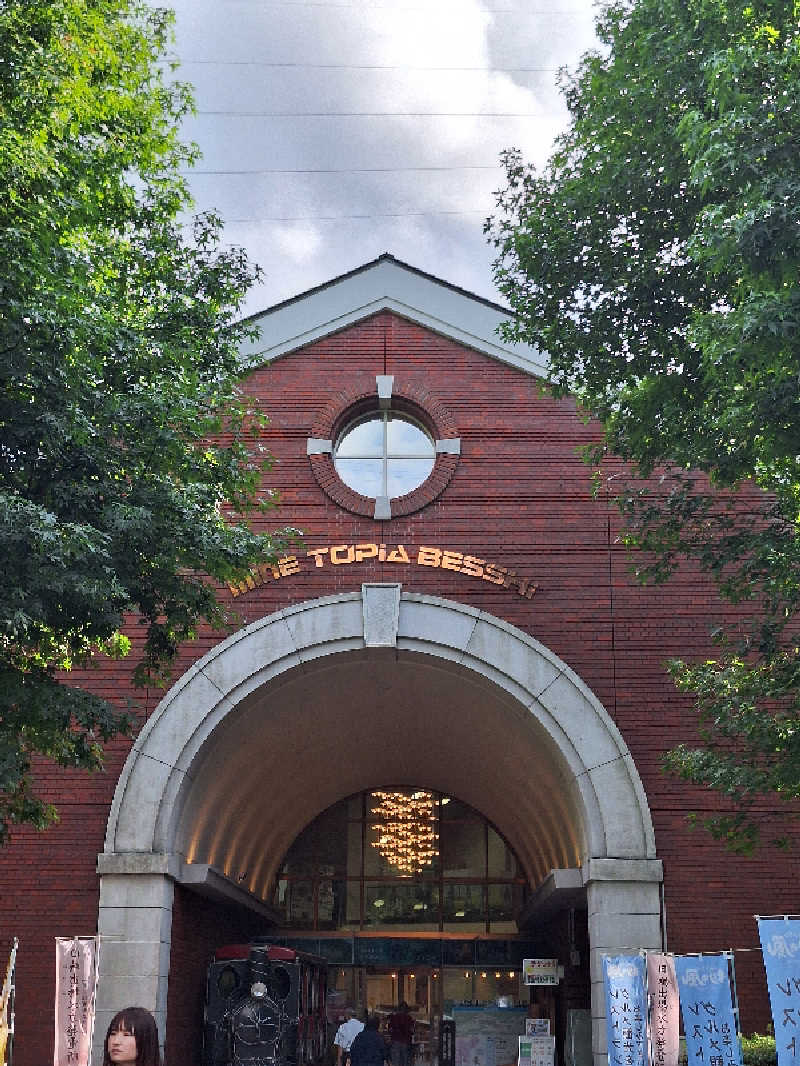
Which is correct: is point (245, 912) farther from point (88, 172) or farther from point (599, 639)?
point (88, 172)

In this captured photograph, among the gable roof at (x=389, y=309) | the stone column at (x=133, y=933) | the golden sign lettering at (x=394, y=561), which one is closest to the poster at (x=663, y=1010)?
the golden sign lettering at (x=394, y=561)

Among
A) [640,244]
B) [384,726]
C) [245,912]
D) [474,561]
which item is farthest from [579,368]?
[245,912]

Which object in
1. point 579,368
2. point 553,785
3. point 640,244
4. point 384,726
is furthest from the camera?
point 384,726

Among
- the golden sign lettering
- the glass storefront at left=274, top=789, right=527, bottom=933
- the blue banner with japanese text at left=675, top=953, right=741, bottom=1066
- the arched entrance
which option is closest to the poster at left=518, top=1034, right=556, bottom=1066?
the arched entrance

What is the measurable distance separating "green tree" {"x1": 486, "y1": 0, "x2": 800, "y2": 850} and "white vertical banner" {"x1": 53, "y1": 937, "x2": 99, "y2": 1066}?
679 centimetres

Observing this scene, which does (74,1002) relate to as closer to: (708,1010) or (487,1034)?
(708,1010)

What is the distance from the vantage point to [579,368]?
479 inches

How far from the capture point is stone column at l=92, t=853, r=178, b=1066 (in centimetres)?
1304

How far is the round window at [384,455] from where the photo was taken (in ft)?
52.6

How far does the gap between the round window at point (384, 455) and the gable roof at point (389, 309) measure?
1.48 m

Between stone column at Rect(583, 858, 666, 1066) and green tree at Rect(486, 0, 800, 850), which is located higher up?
green tree at Rect(486, 0, 800, 850)

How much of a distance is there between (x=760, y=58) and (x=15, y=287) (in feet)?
20.4

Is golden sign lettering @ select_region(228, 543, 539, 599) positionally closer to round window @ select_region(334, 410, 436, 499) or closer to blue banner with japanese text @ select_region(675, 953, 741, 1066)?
round window @ select_region(334, 410, 436, 499)

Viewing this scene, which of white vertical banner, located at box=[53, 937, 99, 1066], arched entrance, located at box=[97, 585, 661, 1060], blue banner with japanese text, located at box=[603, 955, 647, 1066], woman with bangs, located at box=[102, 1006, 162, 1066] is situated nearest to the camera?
woman with bangs, located at box=[102, 1006, 162, 1066]
